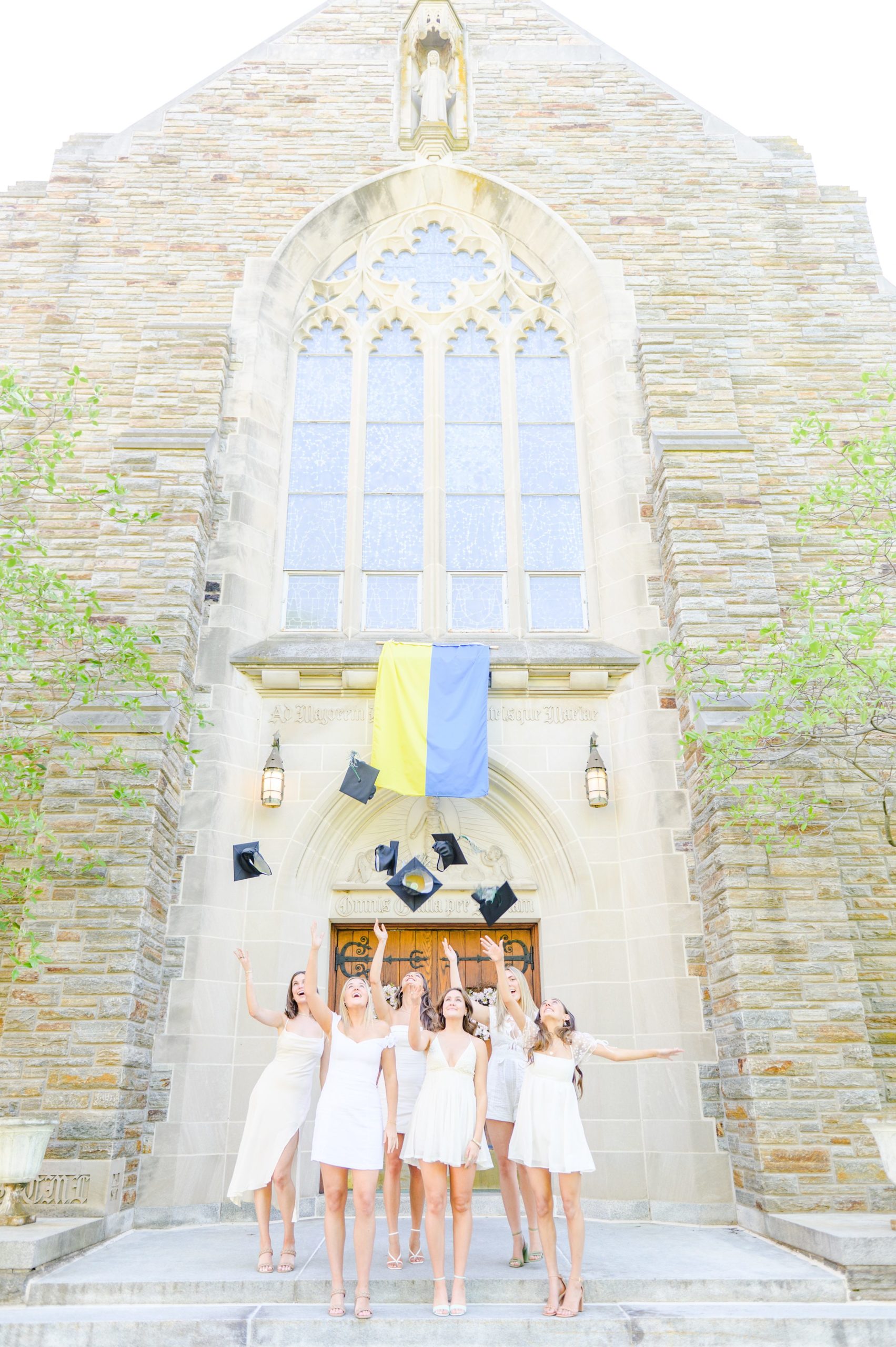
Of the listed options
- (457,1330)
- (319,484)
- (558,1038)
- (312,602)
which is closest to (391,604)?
(312,602)

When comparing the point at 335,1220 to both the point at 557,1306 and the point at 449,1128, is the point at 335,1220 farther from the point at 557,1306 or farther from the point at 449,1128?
the point at 557,1306

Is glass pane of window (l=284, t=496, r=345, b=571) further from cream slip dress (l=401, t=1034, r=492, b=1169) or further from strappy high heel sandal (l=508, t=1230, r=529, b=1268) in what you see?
strappy high heel sandal (l=508, t=1230, r=529, b=1268)

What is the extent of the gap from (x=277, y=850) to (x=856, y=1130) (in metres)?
4.57

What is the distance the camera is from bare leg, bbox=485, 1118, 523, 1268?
192 inches

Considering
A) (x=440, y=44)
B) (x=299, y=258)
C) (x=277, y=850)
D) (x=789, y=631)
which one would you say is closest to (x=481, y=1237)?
(x=277, y=850)

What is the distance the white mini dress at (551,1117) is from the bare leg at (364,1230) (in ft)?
2.28

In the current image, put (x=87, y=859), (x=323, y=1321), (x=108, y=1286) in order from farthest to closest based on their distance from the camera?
(x=87, y=859) < (x=108, y=1286) < (x=323, y=1321)

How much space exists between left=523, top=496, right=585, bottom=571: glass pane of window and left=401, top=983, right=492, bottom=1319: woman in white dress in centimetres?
507

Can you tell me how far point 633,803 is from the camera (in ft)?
25.2

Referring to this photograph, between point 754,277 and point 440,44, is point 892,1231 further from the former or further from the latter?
point 440,44

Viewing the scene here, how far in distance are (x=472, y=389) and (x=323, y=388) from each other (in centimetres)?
157

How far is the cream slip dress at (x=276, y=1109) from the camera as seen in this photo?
4.72 metres

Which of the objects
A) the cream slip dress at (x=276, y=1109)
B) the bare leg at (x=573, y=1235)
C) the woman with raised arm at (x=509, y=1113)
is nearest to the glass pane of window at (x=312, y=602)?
the woman with raised arm at (x=509, y=1113)

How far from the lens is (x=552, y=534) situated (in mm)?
9062
